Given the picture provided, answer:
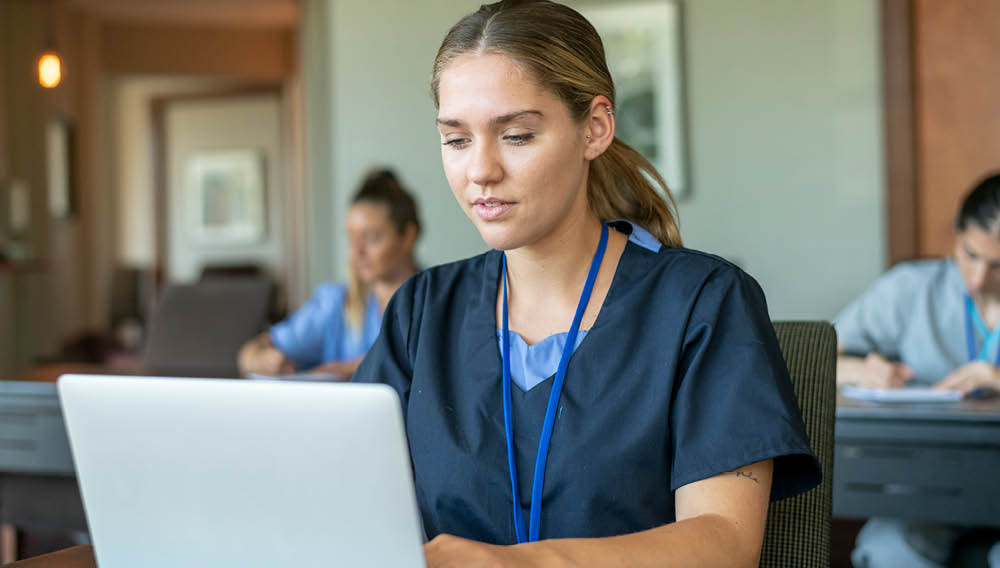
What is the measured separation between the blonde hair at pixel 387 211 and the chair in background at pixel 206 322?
453 mm

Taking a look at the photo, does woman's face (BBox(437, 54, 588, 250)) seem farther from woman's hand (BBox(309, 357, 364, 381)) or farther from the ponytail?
woman's hand (BBox(309, 357, 364, 381))

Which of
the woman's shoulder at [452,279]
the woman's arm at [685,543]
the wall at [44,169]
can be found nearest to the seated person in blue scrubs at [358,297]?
the woman's shoulder at [452,279]

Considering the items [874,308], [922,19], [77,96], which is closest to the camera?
[874,308]

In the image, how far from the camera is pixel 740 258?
399 cm

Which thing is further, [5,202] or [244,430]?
[5,202]

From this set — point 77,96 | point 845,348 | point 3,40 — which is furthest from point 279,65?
point 845,348

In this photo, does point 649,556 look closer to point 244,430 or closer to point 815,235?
point 244,430

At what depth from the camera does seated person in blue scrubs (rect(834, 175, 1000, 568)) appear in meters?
2.11

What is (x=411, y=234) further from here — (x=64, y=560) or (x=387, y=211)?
(x=64, y=560)

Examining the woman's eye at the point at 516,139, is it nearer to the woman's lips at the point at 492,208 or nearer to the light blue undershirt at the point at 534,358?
the woman's lips at the point at 492,208

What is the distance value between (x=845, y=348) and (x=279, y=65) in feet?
24.5

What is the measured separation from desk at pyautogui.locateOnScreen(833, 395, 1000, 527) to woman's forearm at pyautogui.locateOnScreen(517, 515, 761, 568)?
0.91 meters

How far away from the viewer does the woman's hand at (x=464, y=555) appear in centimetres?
82

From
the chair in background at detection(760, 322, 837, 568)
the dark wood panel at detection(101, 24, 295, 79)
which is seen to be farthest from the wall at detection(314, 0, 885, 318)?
the dark wood panel at detection(101, 24, 295, 79)
